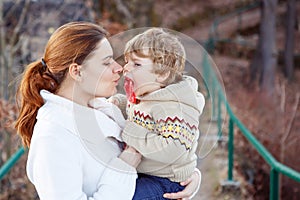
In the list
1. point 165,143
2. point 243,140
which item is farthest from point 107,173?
point 243,140

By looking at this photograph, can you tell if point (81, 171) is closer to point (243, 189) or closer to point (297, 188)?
point (243, 189)

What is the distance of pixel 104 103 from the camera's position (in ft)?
5.72

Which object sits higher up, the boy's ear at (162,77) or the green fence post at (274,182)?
the boy's ear at (162,77)

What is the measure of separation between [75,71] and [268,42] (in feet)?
43.1

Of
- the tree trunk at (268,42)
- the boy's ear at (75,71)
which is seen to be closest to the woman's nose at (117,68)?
the boy's ear at (75,71)

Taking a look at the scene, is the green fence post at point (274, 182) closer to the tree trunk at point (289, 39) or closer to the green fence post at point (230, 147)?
the green fence post at point (230, 147)

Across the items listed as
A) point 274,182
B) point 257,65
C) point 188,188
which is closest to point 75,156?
point 188,188

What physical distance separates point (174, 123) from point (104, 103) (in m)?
0.30

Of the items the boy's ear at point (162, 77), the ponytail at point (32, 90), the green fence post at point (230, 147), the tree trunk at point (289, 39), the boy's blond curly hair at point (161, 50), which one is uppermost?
the boy's blond curly hair at point (161, 50)

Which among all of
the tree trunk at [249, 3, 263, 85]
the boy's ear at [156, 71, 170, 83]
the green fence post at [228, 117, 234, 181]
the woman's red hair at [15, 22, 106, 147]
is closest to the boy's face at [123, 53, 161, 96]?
the boy's ear at [156, 71, 170, 83]

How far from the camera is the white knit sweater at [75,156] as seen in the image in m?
1.57

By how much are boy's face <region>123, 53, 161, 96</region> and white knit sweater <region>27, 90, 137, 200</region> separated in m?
0.19

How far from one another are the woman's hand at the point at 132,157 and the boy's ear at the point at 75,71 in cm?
27

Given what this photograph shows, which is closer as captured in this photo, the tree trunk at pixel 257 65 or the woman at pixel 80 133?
the woman at pixel 80 133
